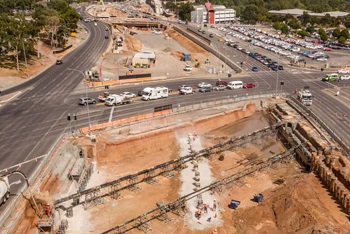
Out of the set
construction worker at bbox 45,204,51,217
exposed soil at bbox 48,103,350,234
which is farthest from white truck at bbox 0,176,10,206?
exposed soil at bbox 48,103,350,234

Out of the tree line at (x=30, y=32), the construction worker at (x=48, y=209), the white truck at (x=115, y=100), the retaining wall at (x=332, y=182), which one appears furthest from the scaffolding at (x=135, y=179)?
the tree line at (x=30, y=32)

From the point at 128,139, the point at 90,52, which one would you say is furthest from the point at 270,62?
the point at 128,139

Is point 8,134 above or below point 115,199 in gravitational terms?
above

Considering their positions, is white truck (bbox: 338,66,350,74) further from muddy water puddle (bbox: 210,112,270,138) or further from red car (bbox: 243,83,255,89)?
muddy water puddle (bbox: 210,112,270,138)

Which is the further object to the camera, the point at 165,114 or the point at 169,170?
the point at 165,114

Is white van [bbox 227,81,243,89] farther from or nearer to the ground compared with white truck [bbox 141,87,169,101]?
nearer to the ground

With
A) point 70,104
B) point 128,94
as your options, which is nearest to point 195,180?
point 128,94

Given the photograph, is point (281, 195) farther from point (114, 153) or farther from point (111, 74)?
point (111, 74)
